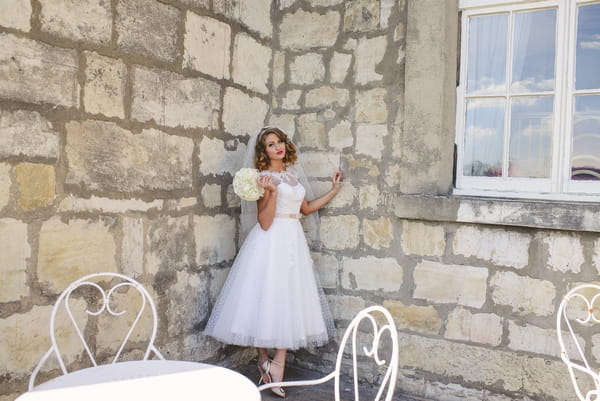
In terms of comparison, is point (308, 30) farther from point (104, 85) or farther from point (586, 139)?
point (586, 139)

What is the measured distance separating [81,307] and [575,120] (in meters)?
2.81

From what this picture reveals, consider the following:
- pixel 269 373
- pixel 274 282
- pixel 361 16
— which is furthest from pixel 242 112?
pixel 269 373

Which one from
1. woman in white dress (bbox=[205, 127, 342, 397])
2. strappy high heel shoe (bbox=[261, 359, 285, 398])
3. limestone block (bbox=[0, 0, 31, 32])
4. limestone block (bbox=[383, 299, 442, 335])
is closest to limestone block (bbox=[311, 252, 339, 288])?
woman in white dress (bbox=[205, 127, 342, 397])

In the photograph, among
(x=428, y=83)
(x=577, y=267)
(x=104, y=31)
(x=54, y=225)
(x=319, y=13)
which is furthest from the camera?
(x=319, y=13)

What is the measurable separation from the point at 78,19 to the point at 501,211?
7.96 feet

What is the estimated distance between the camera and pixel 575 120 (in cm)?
293

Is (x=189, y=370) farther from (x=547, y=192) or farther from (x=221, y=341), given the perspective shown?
(x=547, y=192)

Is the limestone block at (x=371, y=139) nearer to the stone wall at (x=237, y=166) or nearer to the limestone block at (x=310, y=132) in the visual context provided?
the stone wall at (x=237, y=166)

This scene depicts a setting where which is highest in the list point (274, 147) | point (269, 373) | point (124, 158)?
point (274, 147)

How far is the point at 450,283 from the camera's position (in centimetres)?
316

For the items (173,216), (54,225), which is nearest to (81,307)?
(54,225)

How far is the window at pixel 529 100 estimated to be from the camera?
291 centimetres

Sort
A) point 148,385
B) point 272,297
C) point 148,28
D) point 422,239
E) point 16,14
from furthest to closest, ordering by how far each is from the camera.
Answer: point 422,239
point 272,297
point 148,28
point 16,14
point 148,385

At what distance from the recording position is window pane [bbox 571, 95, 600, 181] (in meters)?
2.89
